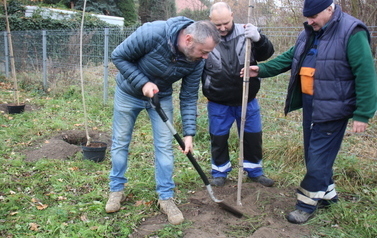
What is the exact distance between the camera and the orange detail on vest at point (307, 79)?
9.20 feet

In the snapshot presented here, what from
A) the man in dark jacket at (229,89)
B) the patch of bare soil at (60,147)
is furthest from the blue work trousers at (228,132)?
the patch of bare soil at (60,147)

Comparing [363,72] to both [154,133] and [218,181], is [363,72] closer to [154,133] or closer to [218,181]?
[154,133]

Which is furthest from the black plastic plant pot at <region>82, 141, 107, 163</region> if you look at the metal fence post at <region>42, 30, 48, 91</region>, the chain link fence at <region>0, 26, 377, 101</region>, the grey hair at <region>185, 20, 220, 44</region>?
the metal fence post at <region>42, 30, 48, 91</region>

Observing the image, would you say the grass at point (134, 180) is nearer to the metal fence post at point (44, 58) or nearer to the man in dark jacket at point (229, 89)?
the man in dark jacket at point (229, 89)

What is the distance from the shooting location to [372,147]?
4.31 meters

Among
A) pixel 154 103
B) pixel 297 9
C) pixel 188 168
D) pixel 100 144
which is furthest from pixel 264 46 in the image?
pixel 297 9

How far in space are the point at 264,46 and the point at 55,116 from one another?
16.7ft

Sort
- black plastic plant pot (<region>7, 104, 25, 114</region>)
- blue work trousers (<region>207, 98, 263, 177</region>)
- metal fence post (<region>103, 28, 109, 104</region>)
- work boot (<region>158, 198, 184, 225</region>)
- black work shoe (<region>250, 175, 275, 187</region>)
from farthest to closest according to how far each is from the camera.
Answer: metal fence post (<region>103, 28, 109, 104</region>), black plastic plant pot (<region>7, 104, 25, 114</region>), black work shoe (<region>250, 175, 275, 187</region>), blue work trousers (<region>207, 98, 263, 177</region>), work boot (<region>158, 198, 184, 225</region>)

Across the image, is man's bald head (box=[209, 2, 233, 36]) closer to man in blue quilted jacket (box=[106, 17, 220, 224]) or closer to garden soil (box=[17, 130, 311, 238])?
man in blue quilted jacket (box=[106, 17, 220, 224])

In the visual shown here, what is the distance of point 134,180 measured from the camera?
3895mm

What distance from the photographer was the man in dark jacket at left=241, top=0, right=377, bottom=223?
2.54m

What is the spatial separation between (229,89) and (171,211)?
4.32ft

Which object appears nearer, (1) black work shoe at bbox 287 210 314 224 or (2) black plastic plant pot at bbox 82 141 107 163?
(1) black work shoe at bbox 287 210 314 224

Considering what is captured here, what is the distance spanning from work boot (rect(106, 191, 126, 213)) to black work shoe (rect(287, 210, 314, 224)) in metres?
1.56
